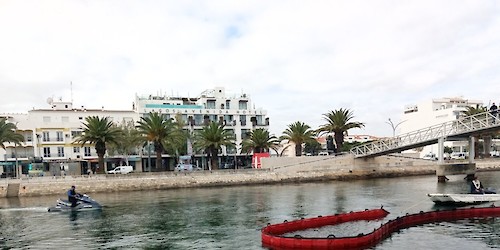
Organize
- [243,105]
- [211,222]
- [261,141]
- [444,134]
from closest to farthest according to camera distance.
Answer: [211,222], [444,134], [261,141], [243,105]

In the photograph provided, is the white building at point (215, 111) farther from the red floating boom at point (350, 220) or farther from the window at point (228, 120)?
the red floating boom at point (350, 220)

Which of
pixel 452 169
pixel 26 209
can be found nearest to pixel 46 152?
pixel 26 209

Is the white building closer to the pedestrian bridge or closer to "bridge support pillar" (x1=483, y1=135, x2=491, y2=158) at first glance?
the pedestrian bridge

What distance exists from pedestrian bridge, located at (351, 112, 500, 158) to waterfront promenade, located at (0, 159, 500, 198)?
Answer: 15.8 feet

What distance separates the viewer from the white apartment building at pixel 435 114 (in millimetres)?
144625

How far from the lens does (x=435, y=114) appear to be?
15438cm

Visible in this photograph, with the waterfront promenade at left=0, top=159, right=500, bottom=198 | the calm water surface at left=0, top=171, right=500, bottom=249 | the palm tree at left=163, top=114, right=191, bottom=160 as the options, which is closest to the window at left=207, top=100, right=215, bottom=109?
the palm tree at left=163, top=114, right=191, bottom=160

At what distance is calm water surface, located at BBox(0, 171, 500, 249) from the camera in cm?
2669

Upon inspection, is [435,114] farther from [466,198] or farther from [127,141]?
[466,198]

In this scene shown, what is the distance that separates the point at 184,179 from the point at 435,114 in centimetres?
11493

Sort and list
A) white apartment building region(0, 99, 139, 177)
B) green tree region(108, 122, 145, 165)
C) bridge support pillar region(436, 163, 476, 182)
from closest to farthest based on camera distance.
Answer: bridge support pillar region(436, 163, 476, 182) < green tree region(108, 122, 145, 165) < white apartment building region(0, 99, 139, 177)

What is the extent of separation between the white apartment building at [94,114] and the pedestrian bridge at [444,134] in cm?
3261

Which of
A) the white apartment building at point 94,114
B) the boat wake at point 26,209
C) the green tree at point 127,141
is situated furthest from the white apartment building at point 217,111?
the boat wake at point 26,209

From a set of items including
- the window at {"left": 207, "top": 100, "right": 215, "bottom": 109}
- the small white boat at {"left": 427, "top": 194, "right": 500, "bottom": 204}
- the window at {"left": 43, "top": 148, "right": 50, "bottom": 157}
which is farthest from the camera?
the window at {"left": 207, "top": 100, "right": 215, "bottom": 109}
